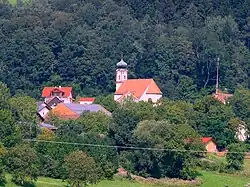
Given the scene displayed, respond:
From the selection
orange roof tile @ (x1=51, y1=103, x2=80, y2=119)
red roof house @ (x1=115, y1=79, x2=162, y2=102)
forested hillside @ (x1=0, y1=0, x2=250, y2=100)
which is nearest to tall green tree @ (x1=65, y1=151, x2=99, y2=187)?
orange roof tile @ (x1=51, y1=103, x2=80, y2=119)

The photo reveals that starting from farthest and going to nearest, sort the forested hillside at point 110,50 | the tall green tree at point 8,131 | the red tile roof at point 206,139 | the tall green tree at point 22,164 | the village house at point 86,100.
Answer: the forested hillside at point 110,50
the village house at point 86,100
the red tile roof at point 206,139
the tall green tree at point 8,131
the tall green tree at point 22,164

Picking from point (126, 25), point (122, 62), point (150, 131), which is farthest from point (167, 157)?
point (126, 25)

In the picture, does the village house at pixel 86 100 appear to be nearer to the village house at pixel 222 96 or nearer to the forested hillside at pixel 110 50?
the forested hillside at pixel 110 50

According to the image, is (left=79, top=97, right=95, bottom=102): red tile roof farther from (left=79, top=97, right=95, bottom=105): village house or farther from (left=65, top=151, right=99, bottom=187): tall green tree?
(left=65, top=151, right=99, bottom=187): tall green tree

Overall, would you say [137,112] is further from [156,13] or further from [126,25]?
[156,13]

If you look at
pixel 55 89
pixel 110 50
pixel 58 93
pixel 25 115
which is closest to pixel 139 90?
pixel 58 93

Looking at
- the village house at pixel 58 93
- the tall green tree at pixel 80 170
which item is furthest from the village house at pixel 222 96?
the tall green tree at pixel 80 170

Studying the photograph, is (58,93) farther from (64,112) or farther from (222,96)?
(222,96)
